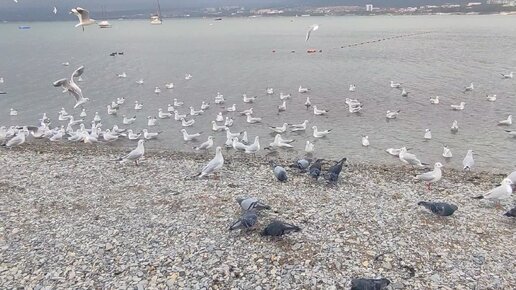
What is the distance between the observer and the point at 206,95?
37.1m

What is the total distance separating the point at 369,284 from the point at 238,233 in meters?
3.65

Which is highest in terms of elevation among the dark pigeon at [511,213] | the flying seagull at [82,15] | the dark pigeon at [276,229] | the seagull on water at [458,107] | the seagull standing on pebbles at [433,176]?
the flying seagull at [82,15]

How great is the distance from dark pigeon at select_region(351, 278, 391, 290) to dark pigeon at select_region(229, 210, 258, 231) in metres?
3.11

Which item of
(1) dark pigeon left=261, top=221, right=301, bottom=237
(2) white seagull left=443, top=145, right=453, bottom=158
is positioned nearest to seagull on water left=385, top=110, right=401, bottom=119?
(2) white seagull left=443, top=145, right=453, bottom=158

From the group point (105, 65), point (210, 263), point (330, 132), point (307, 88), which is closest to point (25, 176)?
point (210, 263)

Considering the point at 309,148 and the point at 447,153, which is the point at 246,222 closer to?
the point at 309,148

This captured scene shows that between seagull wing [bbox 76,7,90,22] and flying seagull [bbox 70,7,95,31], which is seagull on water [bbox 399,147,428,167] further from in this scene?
seagull wing [bbox 76,7,90,22]

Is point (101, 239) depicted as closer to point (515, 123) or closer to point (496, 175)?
point (496, 175)

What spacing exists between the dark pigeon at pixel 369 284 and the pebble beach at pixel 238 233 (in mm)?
461

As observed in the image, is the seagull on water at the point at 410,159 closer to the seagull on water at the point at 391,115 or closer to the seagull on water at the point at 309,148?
the seagull on water at the point at 309,148

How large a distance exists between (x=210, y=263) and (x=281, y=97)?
2383 centimetres

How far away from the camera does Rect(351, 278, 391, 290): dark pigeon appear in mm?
8797

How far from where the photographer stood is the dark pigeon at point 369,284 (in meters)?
8.80

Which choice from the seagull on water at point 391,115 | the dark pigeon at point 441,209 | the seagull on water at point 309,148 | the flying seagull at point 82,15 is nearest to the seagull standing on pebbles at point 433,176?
the dark pigeon at point 441,209
